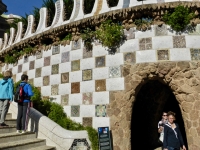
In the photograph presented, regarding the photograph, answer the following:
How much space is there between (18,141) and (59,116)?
6.95 ft

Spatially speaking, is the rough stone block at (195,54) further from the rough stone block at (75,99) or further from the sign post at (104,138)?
the rough stone block at (75,99)

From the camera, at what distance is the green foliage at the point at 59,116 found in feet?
22.1

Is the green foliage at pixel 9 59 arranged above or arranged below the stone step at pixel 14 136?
above

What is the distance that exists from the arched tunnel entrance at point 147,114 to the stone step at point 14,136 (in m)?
4.12

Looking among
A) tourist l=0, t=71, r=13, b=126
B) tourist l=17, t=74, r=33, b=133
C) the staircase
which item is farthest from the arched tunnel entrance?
tourist l=0, t=71, r=13, b=126

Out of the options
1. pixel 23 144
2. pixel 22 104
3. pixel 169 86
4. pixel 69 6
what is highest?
pixel 69 6

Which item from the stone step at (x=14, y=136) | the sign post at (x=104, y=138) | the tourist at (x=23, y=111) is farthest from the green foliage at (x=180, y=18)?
the stone step at (x=14, y=136)

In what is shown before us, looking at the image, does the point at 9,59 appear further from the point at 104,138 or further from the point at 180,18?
the point at 180,18

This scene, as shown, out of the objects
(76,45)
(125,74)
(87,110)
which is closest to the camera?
(125,74)

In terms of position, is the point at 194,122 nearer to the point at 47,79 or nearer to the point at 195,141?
the point at 195,141

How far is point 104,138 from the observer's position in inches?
262

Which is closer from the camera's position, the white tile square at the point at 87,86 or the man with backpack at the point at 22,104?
the man with backpack at the point at 22,104

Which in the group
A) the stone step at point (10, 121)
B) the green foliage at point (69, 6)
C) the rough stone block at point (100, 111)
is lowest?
the stone step at point (10, 121)

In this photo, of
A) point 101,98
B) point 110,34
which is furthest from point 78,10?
point 101,98
